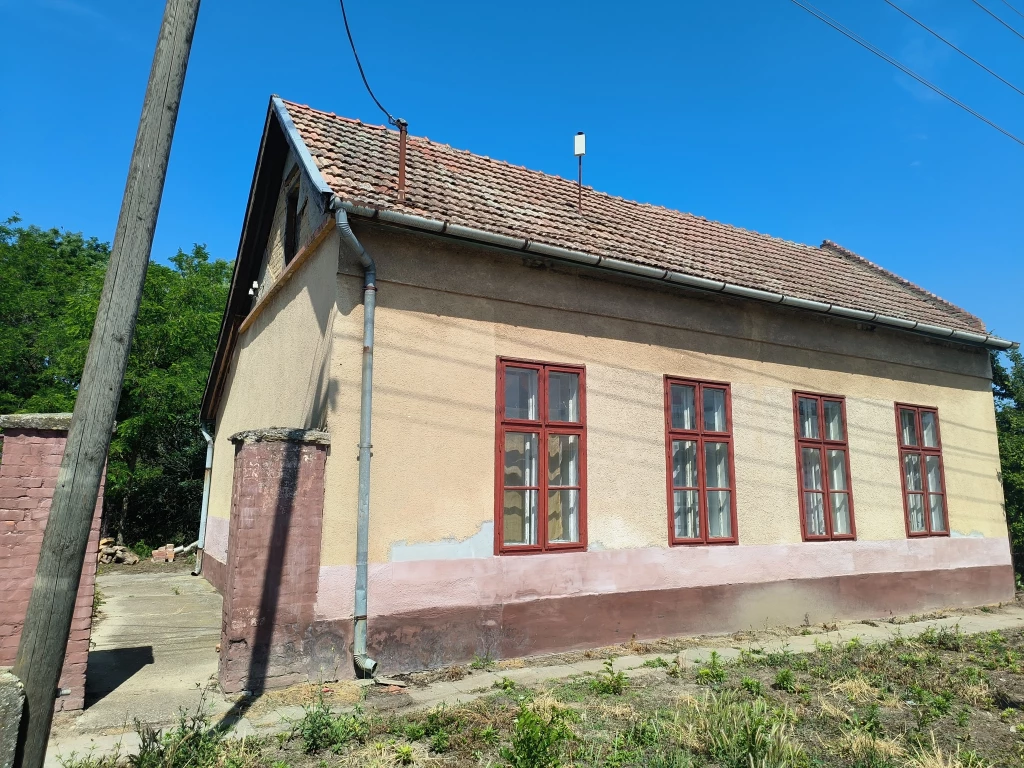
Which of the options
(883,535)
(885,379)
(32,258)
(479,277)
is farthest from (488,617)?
(32,258)

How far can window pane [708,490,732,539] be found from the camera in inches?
327

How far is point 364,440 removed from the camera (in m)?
6.14

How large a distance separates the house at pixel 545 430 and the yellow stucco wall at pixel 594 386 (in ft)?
0.10

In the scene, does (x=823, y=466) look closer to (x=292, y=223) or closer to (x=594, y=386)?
(x=594, y=386)

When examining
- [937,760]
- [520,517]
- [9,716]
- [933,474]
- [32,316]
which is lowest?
[937,760]

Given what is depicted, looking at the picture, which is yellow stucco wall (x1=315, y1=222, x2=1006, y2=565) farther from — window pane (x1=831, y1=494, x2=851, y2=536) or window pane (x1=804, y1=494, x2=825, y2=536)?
window pane (x1=804, y1=494, x2=825, y2=536)

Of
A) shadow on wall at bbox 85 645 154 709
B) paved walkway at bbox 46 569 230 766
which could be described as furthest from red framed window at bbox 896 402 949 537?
shadow on wall at bbox 85 645 154 709

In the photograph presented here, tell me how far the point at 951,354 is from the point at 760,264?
380 cm

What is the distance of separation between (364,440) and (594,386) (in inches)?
109

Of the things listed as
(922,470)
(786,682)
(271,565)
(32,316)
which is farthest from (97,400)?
(32,316)

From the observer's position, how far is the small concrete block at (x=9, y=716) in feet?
9.90

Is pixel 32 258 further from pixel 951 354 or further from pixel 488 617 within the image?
pixel 951 354

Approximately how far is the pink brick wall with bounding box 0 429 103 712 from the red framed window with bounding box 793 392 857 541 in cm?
812

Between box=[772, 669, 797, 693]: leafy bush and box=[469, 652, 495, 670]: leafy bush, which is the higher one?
box=[772, 669, 797, 693]: leafy bush
